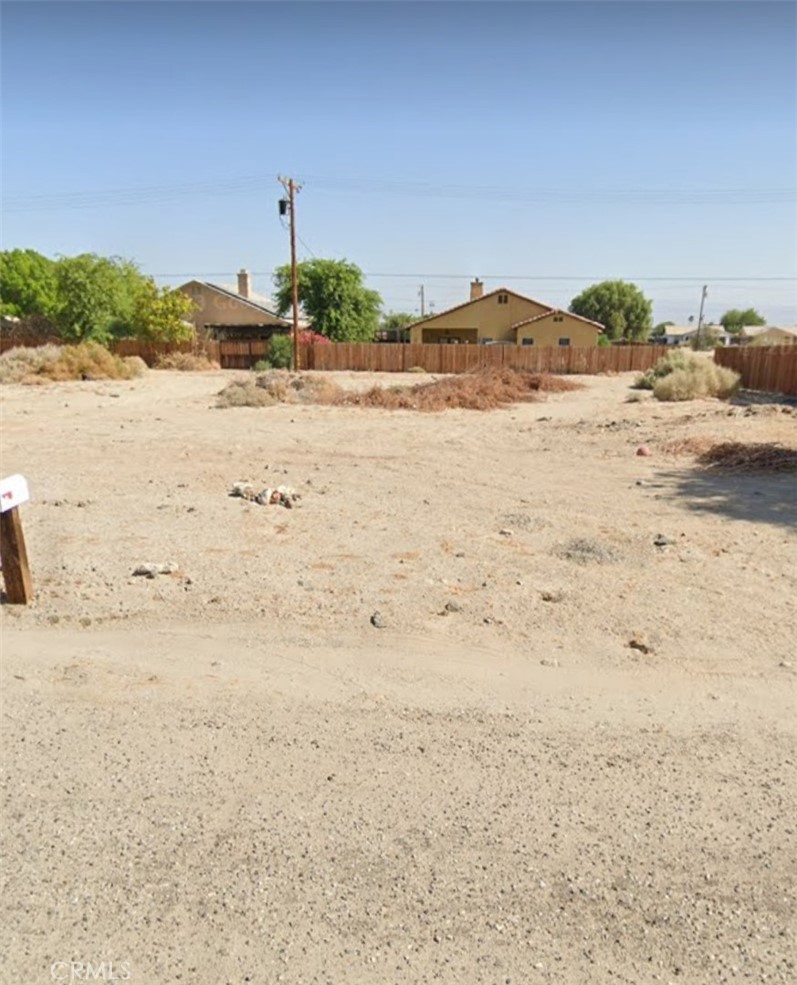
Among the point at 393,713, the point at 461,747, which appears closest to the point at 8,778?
the point at 393,713

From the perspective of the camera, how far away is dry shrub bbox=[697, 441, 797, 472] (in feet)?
33.2

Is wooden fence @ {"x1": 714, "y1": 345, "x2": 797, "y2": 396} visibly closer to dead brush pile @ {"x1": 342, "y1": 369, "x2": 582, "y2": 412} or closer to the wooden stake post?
dead brush pile @ {"x1": 342, "y1": 369, "x2": 582, "y2": 412}

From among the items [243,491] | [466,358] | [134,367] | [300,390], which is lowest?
[243,491]

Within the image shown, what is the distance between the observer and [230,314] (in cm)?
6016

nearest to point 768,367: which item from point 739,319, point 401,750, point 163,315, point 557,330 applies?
point 401,750

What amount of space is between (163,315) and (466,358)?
66.9 feet

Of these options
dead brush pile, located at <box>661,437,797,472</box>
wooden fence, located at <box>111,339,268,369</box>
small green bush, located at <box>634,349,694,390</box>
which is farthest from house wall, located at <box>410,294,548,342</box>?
dead brush pile, located at <box>661,437,797,472</box>

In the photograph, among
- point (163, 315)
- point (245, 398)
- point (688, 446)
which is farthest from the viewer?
point (163, 315)

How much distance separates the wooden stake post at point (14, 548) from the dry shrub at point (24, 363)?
25.3 m

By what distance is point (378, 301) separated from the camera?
2159 inches

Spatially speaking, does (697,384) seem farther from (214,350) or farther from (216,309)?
(216,309)

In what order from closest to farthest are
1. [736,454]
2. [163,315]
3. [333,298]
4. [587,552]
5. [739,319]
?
[587,552], [736,454], [163,315], [333,298], [739,319]

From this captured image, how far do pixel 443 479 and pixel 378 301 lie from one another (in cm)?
4781

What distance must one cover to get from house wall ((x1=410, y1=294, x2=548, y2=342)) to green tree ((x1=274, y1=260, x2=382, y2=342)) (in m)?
7.48
